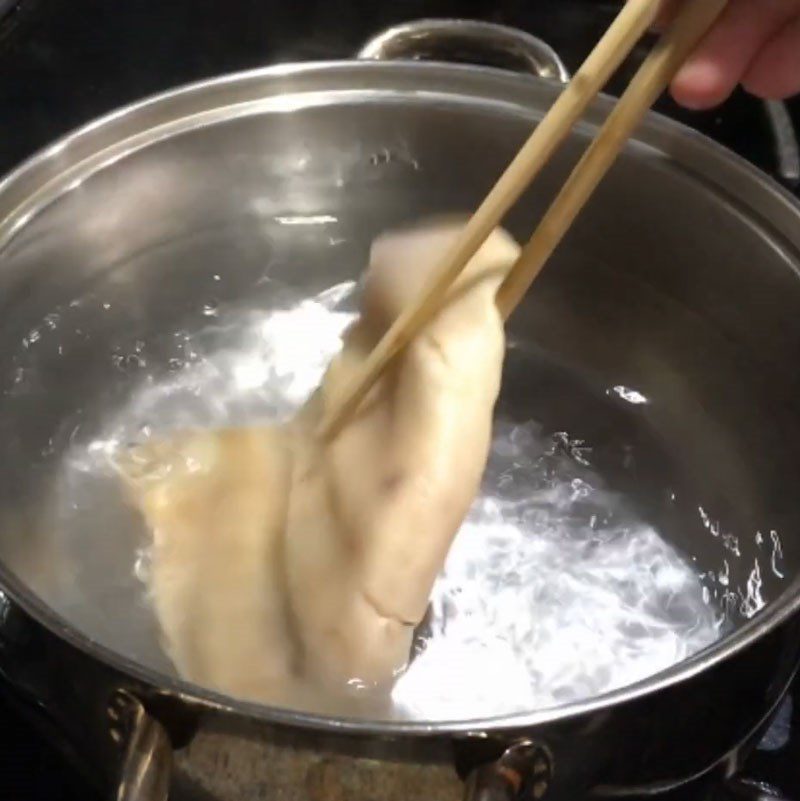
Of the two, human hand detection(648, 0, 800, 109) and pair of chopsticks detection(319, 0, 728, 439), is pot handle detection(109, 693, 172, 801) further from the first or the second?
human hand detection(648, 0, 800, 109)

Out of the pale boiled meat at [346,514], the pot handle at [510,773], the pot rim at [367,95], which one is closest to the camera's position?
the pot handle at [510,773]

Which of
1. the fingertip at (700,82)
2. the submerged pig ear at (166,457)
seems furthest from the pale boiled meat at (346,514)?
the fingertip at (700,82)

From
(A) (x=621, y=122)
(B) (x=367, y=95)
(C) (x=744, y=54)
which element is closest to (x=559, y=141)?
(A) (x=621, y=122)

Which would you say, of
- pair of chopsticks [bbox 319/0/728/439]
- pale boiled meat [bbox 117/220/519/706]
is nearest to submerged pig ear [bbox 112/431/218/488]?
pale boiled meat [bbox 117/220/519/706]

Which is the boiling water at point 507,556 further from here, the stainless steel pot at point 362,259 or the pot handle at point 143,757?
the pot handle at point 143,757

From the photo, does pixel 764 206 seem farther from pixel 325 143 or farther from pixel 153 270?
pixel 153 270
